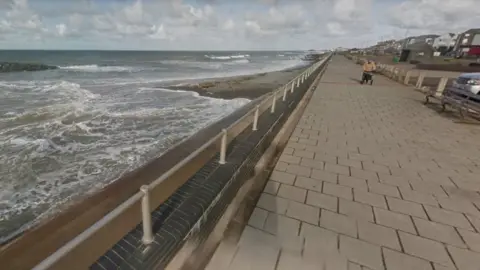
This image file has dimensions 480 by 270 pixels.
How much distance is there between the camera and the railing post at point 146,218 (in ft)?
6.06

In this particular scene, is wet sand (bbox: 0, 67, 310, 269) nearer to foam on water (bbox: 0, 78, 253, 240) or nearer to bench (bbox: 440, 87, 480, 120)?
foam on water (bbox: 0, 78, 253, 240)

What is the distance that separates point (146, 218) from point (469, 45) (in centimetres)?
9268

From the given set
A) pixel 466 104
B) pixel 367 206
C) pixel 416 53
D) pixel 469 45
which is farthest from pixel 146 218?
pixel 469 45

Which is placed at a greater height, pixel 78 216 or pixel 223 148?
Answer: pixel 223 148

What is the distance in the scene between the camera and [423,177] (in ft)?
12.9

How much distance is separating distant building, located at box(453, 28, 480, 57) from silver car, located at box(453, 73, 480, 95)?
202 ft

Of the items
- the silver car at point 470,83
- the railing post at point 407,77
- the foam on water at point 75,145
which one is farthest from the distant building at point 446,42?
the foam on water at point 75,145

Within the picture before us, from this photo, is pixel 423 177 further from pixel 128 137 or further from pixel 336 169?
pixel 128 137

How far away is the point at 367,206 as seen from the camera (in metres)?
3.12

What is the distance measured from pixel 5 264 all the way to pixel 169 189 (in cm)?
178

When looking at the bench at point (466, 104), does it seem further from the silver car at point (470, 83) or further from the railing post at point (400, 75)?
the railing post at point (400, 75)

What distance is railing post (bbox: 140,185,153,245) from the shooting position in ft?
6.06

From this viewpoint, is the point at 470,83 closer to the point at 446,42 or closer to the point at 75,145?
the point at 75,145

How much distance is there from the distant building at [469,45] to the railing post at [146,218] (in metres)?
73.5
